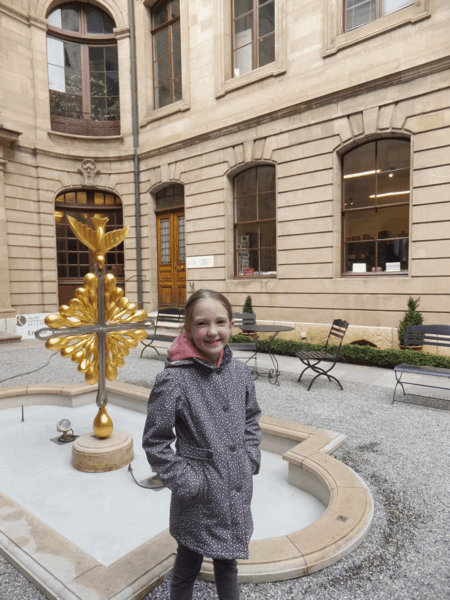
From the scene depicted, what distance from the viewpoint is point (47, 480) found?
13.5 ft

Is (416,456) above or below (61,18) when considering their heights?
below

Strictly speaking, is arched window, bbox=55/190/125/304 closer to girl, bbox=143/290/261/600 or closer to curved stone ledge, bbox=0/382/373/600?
curved stone ledge, bbox=0/382/373/600

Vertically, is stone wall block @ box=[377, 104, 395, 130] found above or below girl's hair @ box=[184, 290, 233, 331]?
above

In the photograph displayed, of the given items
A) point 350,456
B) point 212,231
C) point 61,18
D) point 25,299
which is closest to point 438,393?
point 350,456

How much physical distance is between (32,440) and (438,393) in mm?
6183

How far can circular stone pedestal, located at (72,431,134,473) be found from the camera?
4246 mm

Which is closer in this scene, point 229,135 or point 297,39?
point 297,39

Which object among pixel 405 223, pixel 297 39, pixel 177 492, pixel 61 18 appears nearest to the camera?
pixel 177 492

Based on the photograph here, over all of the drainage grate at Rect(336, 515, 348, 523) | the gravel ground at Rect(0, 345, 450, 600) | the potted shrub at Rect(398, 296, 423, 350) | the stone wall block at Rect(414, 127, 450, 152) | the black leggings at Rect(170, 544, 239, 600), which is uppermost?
the stone wall block at Rect(414, 127, 450, 152)

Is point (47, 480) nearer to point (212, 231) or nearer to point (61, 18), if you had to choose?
point (212, 231)

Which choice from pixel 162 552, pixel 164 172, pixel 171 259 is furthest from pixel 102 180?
pixel 162 552

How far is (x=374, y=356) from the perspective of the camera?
28.4 ft

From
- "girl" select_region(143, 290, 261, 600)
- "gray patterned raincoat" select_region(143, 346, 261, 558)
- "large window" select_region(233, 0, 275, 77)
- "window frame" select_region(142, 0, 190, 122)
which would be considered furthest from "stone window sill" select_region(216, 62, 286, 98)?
"gray patterned raincoat" select_region(143, 346, 261, 558)

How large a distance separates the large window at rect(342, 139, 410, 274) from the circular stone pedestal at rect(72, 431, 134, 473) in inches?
313
